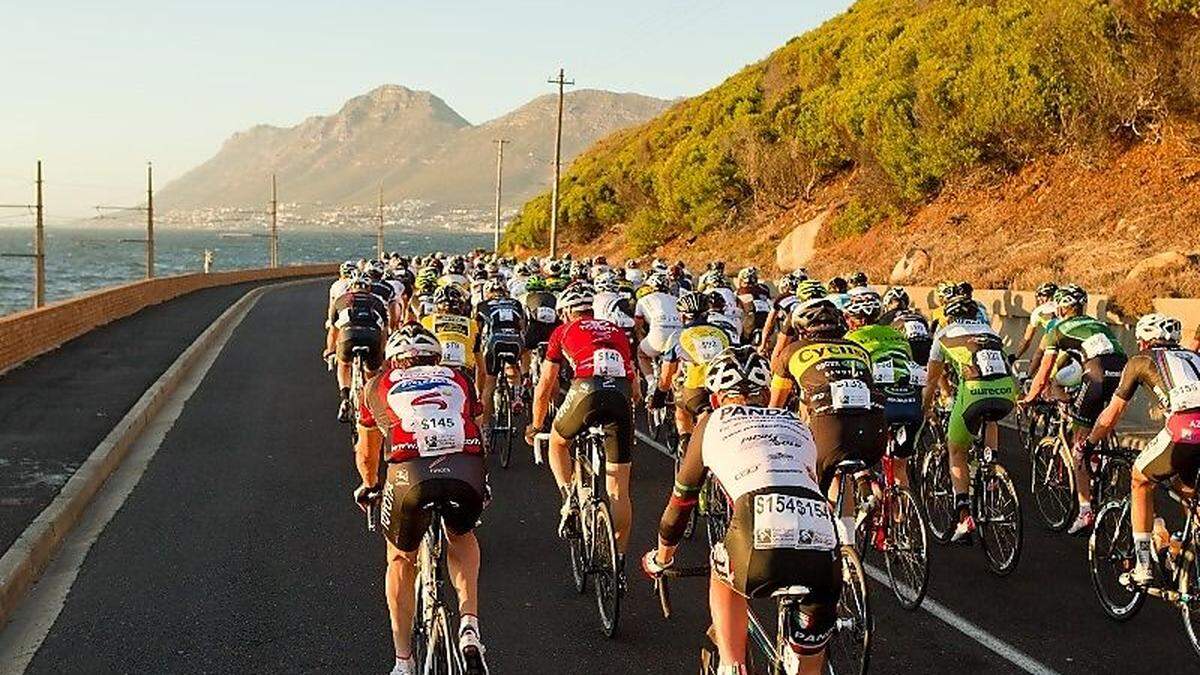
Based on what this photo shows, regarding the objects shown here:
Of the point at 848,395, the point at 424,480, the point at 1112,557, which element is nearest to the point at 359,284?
the point at 848,395

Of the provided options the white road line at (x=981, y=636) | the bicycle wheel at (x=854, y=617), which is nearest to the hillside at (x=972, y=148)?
the white road line at (x=981, y=636)

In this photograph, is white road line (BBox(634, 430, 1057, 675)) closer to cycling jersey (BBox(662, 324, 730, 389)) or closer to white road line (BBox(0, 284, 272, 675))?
cycling jersey (BBox(662, 324, 730, 389))

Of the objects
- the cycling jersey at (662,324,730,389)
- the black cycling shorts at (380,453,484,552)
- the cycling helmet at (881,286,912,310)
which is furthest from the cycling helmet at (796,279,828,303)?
the black cycling shorts at (380,453,484,552)

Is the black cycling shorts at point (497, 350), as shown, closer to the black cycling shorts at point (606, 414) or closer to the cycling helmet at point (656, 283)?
the cycling helmet at point (656, 283)

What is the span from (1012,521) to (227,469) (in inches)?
302

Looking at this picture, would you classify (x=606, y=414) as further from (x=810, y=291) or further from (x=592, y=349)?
(x=810, y=291)

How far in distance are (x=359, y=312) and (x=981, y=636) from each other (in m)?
7.65

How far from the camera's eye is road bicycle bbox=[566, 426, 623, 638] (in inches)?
273

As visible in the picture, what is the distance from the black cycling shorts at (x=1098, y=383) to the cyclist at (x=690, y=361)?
305cm

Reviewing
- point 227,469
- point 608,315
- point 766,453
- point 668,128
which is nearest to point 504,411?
point 608,315

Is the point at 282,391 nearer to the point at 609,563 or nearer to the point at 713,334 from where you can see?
the point at 713,334

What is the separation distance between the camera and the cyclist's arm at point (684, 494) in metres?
5.14

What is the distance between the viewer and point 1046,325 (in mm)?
11781

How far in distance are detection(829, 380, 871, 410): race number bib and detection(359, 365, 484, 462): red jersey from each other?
2223 millimetres
